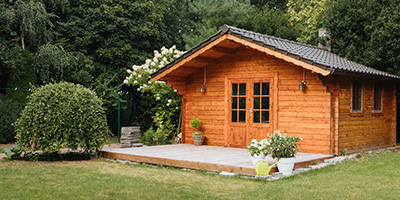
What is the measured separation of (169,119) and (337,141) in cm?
659

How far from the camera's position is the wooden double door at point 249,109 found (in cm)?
1053

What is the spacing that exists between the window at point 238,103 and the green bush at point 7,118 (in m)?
7.67

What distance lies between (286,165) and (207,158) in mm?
1963

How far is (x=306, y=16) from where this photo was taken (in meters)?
23.2

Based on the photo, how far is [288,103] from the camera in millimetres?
10203

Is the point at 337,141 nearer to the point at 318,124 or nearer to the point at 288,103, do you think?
the point at 318,124

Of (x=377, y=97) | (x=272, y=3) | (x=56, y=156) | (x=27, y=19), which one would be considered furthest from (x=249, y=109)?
(x=272, y=3)

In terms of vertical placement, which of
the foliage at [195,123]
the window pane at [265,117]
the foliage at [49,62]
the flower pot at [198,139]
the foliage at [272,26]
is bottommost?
the flower pot at [198,139]

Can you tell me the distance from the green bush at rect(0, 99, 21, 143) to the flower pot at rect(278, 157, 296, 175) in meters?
9.95

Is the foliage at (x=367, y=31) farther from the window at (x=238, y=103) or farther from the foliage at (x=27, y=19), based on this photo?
the foliage at (x=27, y=19)

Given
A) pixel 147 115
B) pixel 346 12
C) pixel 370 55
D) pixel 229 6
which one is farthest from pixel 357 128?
pixel 229 6

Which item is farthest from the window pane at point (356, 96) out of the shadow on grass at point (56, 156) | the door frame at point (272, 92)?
the shadow on grass at point (56, 156)

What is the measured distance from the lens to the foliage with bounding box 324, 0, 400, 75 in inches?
545

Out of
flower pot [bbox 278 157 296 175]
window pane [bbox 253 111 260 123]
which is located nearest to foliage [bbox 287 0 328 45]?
window pane [bbox 253 111 260 123]
